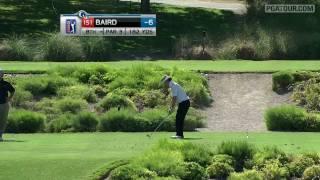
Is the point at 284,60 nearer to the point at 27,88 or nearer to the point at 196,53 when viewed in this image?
the point at 196,53

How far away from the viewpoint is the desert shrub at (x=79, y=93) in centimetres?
3062

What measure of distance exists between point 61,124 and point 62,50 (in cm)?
1180

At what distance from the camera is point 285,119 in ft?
90.1

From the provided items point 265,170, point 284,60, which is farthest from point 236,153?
point 284,60

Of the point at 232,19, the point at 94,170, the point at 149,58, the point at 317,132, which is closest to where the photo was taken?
the point at 94,170

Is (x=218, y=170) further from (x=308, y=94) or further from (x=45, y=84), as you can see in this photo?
(x=45, y=84)

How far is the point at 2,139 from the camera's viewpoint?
2361 cm

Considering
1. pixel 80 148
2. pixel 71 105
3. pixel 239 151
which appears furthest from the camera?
pixel 71 105

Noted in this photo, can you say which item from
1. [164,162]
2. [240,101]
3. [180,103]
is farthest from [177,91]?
[240,101]

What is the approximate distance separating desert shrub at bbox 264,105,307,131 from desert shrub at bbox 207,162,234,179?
1003 cm

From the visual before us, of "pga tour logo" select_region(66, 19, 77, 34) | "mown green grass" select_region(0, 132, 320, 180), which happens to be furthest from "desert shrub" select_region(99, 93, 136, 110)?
"pga tour logo" select_region(66, 19, 77, 34)

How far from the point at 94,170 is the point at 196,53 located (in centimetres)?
2419

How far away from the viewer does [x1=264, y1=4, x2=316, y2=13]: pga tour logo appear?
50.2 metres

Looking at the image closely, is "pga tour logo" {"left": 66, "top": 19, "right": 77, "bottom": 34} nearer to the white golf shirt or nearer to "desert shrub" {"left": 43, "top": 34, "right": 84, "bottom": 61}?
"desert shrub" {"left": 43, "top": 34, "right": 84, "bottom": 61}
